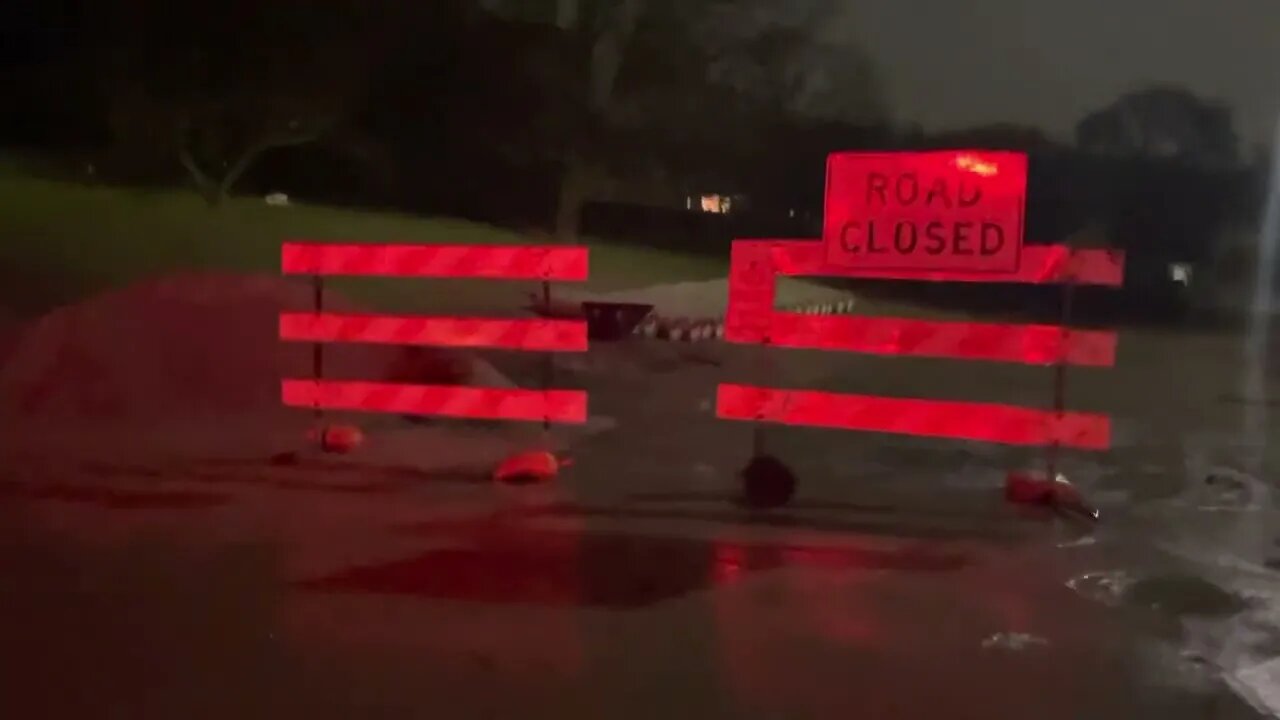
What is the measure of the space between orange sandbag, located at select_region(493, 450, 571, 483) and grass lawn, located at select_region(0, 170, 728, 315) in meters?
1.00

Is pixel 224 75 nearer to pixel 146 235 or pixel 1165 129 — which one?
pixel 146 235

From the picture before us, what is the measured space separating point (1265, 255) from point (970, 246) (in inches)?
48.4

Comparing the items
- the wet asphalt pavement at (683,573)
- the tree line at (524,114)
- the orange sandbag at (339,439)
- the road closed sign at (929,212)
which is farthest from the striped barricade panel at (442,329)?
the road closed sign at (929,212)

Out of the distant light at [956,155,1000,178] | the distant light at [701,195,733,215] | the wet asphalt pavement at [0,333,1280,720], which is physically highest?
the distant light at [956,155,1000,178]

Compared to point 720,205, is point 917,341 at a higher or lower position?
lower

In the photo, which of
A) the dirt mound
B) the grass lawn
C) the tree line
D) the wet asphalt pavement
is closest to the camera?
the wet asphalt pavement

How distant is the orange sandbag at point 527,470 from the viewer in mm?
4758

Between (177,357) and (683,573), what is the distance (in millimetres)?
3350

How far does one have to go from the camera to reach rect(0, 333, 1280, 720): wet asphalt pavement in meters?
2.82

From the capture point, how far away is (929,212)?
4246 mm

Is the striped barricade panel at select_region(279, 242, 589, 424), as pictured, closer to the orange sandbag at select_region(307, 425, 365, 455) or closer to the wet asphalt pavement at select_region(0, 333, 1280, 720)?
the orange sandbag at select_region(307, 425, 365, 455)

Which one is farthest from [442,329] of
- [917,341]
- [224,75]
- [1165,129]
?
[1165,129]

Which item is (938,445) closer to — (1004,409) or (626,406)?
(1004,409)

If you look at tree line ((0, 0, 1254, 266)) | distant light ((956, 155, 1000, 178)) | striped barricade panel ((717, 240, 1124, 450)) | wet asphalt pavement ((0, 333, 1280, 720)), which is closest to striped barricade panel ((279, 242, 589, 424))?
wet asphalt pavement ((0, 333, 1280, 720))
